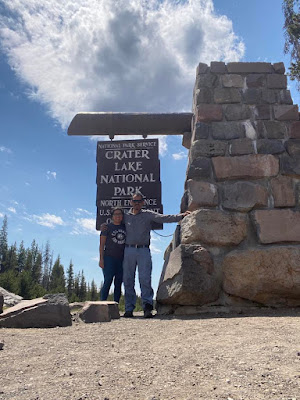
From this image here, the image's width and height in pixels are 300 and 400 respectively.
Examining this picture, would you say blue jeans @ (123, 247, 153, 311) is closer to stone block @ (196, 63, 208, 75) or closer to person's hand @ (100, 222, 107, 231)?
person's hand @ (100, 222, 107, 231)

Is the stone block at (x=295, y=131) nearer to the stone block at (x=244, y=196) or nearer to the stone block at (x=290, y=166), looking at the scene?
the stone block at (x=290, y=166)

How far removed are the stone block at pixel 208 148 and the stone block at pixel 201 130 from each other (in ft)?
0.25

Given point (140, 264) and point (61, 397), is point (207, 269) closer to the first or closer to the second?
point (140, 264)

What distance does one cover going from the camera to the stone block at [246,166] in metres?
4.01

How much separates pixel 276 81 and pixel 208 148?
1331 millimetres

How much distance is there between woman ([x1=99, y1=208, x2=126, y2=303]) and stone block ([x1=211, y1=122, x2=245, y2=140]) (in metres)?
1.62

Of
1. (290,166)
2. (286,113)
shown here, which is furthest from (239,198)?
(286,113)

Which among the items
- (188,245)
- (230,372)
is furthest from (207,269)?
(230,372)

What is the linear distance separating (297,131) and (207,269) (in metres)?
2.07

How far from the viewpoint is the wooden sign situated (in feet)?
17.4

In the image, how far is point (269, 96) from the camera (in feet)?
14.4

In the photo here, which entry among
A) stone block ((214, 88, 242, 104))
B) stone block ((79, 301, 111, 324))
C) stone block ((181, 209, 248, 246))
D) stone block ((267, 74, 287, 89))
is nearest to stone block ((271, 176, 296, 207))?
stone block ((181, 209, 248, 246))

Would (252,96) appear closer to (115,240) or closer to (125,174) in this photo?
(125,174)

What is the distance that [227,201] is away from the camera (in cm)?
392
